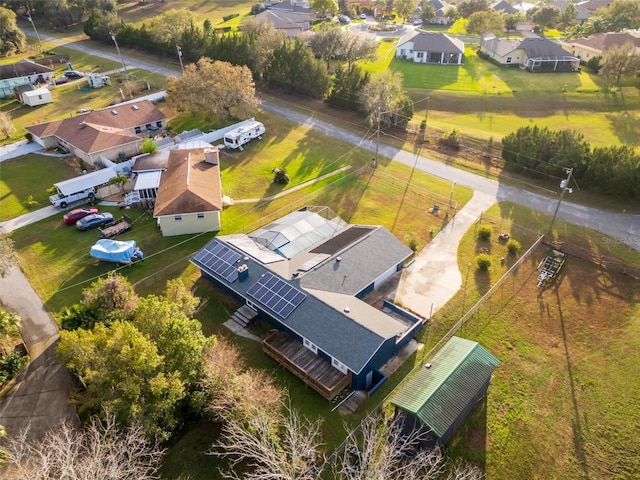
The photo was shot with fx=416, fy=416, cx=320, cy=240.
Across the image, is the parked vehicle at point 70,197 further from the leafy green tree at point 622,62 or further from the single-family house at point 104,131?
the leafy green tree at point 622,62

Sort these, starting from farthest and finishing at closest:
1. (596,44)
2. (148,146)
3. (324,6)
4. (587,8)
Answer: (587,8)
(324,6)
(596,44)
(148,146)

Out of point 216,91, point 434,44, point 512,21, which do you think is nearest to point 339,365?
point 216,91

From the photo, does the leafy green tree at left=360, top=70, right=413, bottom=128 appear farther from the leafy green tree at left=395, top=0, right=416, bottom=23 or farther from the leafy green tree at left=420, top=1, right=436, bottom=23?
the leafy green tree at left=420, top=1, right=436, bottom=23

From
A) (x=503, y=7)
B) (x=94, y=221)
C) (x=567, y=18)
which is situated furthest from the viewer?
(x=503, y=7)

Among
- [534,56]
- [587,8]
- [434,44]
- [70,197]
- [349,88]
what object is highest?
[587,8]

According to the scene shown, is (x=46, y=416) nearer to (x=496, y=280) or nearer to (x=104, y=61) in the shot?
(x=496, y=280)

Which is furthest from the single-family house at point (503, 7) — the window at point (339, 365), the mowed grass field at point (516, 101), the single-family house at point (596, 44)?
the window at point (339, 365)

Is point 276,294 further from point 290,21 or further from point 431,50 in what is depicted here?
point 290,21
